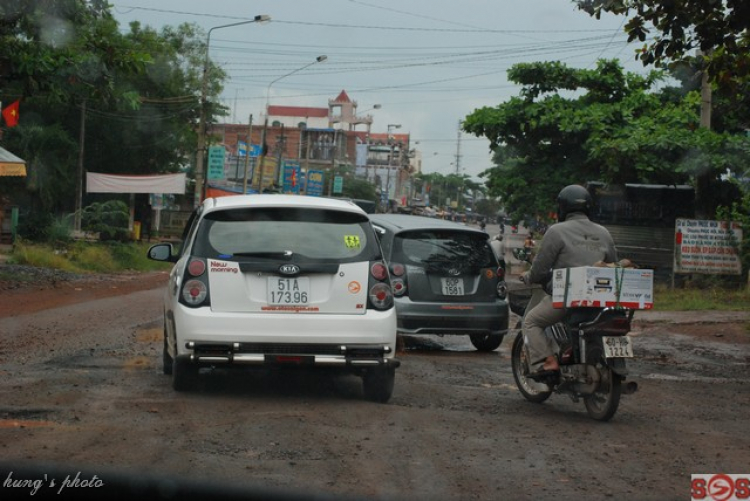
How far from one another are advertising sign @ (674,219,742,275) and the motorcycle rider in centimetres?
1516

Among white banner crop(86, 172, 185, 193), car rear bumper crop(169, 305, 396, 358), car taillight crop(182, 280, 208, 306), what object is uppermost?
white banner crop(86, 172, 185, 193)

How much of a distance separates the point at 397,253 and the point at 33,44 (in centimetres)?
859

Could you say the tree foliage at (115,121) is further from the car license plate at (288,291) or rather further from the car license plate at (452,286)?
the car license plate at (288,291)

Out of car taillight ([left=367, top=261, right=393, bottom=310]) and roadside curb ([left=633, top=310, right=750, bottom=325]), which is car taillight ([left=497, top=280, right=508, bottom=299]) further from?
roadside curb ([left=633, top=310, right=750, bottom=325])

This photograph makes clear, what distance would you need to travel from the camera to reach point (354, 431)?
6.73 m

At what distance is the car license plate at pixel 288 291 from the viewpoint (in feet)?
25.4

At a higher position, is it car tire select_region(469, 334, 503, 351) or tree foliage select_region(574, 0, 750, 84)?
tree foliage select_region(574, 0, 750, 84)

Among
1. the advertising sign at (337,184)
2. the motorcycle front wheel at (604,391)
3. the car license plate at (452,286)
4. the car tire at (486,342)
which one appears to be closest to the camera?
the motorcycle front wheel at (604,391)

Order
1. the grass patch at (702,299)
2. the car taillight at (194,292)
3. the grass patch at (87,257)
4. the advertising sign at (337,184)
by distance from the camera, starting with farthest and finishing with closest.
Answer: the advertising sign at (337,184)
the grass patch at (87,257)
the grass patch at (702,299)
the car taillight at (194,292)

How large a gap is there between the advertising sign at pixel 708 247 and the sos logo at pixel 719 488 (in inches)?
709

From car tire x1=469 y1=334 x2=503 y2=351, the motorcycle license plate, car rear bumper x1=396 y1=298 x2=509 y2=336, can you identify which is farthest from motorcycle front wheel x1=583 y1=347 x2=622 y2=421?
car tire x1=469 y1=334 x2=503 y2=351

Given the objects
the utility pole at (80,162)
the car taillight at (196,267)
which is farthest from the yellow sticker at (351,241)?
the utility pole at (80,162)

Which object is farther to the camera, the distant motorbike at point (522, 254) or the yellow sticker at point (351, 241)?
the distant motorbike at point (522, 254)

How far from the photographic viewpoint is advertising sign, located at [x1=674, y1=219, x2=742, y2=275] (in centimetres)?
2259
